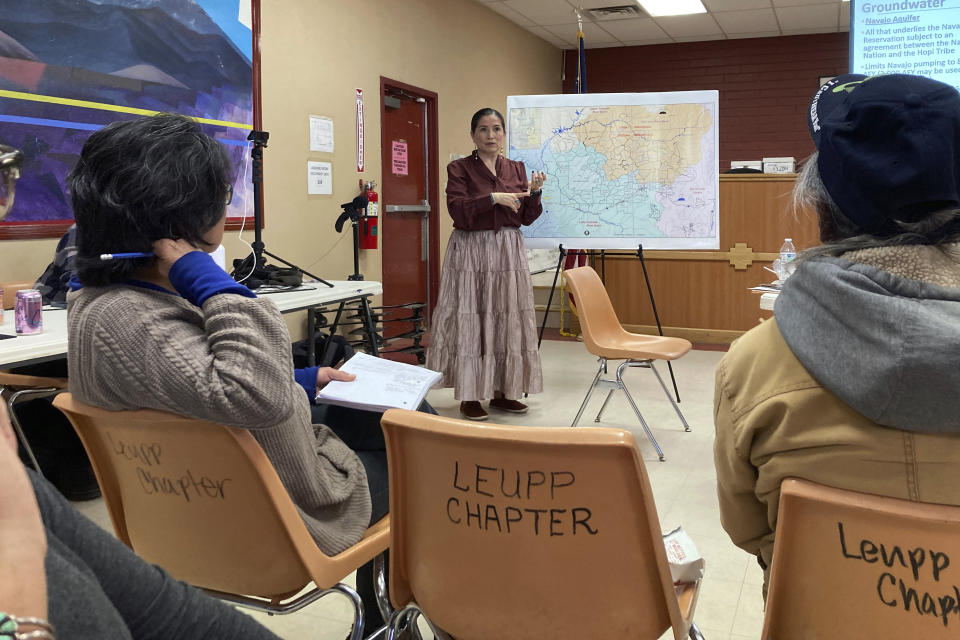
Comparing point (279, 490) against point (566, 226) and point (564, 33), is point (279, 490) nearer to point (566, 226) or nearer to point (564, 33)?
point (566, 226)

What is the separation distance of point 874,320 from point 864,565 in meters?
0.32

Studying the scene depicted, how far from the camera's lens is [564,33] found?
8594 mm

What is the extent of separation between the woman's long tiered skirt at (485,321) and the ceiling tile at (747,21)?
16.2ft

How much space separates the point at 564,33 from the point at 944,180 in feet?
26.8

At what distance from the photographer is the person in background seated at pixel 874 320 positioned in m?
0.91

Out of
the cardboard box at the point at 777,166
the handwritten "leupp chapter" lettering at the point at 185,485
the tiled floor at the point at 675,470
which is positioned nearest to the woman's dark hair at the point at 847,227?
the handwritten "leupp chapter" lettering at the point at 185,485

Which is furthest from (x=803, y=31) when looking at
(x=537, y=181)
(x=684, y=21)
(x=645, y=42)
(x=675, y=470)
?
(x=675, y=470)

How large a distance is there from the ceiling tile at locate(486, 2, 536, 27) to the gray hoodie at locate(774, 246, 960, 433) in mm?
6923

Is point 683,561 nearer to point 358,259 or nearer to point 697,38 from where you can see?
point 358,259

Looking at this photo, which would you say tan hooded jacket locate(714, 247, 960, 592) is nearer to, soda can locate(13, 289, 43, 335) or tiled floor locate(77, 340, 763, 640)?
tiled floor locate(77, 340, 763, 640)

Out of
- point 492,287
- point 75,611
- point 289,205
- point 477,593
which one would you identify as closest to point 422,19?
point 289,205

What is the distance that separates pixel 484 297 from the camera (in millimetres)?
4078

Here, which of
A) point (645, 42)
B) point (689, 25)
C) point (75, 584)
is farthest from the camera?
point (645, 42)

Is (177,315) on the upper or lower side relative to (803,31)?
lower
